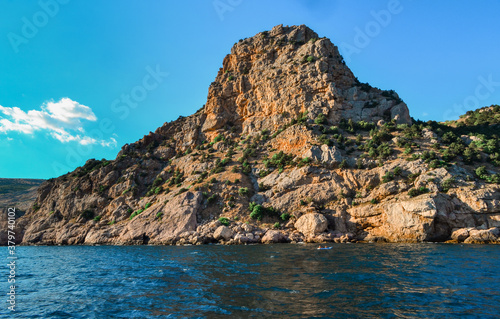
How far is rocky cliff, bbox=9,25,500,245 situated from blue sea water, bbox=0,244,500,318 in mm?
16550

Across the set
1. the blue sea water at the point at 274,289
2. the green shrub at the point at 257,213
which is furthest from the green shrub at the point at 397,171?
the green shrub at the point at 257,213

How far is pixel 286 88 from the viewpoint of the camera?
6875cm

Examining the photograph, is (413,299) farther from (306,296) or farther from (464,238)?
(464,238)

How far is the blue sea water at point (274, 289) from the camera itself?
1089 centimetres

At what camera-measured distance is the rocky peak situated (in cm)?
6228

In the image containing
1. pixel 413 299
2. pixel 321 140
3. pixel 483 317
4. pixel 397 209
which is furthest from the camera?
pixel 321 140

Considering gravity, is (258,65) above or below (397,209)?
above

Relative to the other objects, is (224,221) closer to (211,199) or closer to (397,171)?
(211,199)

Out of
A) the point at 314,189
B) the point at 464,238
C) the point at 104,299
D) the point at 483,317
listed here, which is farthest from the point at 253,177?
the point at 483,317

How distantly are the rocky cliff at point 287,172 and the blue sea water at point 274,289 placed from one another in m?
16.5

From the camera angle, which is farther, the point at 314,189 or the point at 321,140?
the point at 321,140

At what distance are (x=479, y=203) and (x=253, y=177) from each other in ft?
115

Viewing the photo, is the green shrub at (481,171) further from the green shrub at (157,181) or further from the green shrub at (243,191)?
the green shrub at (157,181)

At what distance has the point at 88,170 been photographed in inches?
2928
